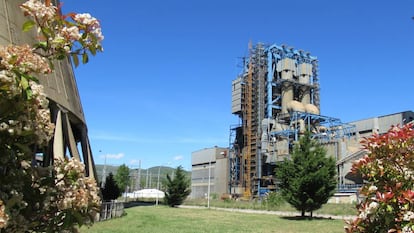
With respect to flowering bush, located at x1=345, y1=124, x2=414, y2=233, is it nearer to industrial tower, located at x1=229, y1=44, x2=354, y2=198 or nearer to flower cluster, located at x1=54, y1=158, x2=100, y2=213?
flower cluster, located at x1=54, y1=158, x2=100, y2=213

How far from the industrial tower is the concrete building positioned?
10.7 feet

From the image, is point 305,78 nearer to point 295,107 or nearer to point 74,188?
point 295,107

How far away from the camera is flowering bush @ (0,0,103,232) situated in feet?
8.47

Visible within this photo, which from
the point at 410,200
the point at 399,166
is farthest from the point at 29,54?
the point at 399,166

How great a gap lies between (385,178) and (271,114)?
57.0 meters

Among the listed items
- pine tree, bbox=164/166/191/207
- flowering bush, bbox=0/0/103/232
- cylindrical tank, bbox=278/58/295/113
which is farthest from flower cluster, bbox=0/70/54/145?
cylindrical tank, bbox=278/58/295/113

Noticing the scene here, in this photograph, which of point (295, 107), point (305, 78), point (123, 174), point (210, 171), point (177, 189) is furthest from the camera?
point (123, 174)

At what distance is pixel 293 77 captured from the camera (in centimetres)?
6319

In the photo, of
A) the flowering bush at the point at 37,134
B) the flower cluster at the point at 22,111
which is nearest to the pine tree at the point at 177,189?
the flowering bush at the point at 37,134

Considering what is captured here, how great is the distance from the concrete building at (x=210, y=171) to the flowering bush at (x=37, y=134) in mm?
61235

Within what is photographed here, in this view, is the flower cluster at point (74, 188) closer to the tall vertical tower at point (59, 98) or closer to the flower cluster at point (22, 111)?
the flower cluster at point (22, 111)

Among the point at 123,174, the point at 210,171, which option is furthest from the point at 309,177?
the point at 123,174

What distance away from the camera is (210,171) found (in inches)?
2601

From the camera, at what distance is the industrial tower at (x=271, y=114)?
58312 mm
